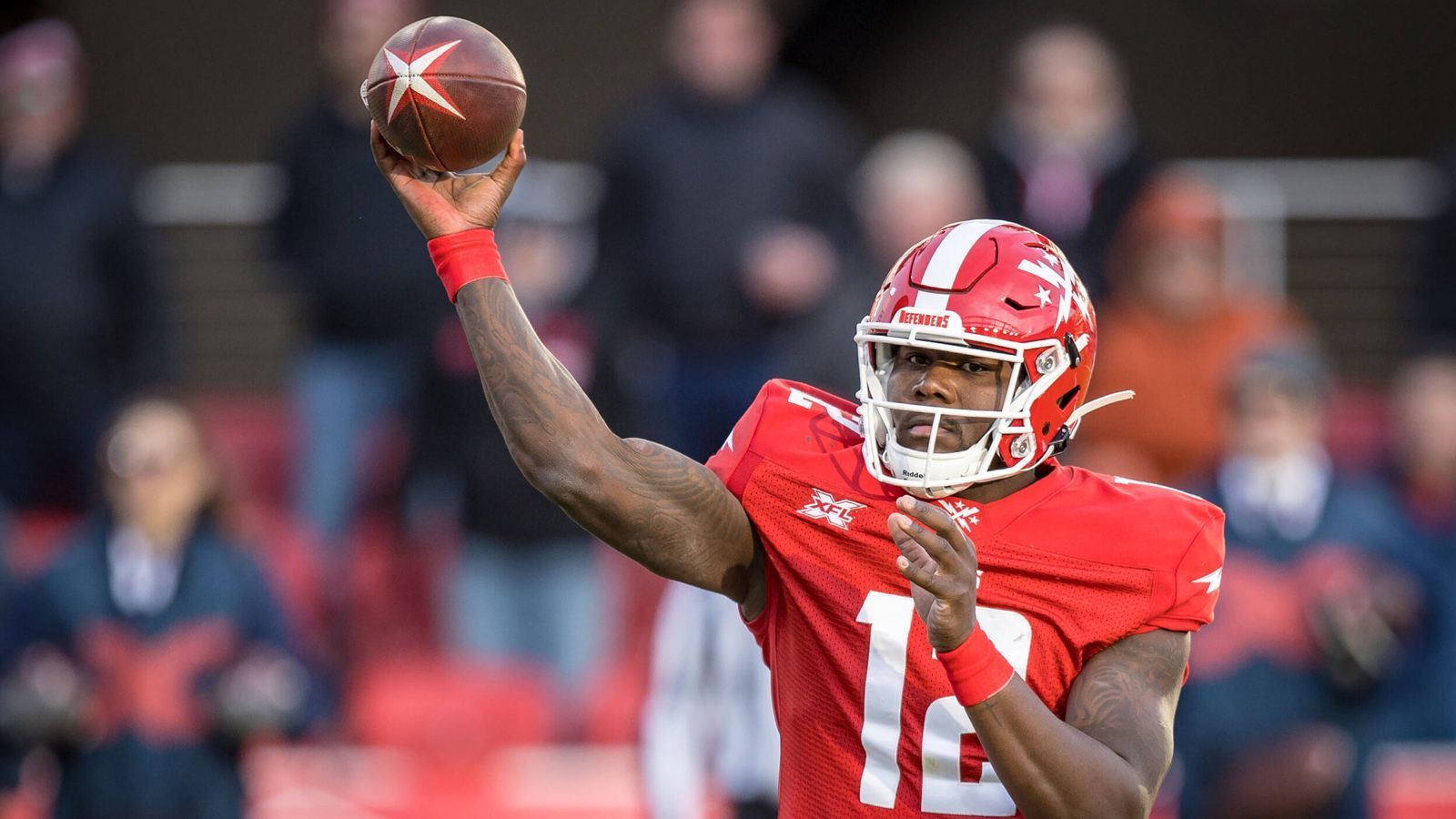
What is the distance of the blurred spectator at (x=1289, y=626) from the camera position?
234 inches

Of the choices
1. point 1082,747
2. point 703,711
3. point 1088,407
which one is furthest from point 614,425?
point 1082,747

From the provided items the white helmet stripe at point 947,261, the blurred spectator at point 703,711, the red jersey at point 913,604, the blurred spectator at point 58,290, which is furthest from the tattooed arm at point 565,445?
the blurred spectator at point 58,290

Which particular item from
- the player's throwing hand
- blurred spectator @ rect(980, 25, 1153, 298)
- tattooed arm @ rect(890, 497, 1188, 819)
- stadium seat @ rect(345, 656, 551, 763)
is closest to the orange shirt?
blurred spectator @ rect(980, 25, 1153, 298)

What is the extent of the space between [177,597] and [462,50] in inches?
142

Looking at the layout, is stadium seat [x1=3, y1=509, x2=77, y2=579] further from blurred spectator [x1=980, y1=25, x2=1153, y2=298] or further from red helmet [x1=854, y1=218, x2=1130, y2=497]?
red helmet [x1=854, y1=218, x2=1130, y2=497]

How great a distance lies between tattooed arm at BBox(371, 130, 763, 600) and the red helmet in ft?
1.01

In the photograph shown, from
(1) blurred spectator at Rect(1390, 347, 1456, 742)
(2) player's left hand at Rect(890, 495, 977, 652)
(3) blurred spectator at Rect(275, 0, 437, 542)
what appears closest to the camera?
(2) player's left hand at Rect(890, 495, 977, 652)

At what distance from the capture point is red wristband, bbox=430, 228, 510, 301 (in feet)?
9.98

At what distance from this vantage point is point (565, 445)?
3.00 metres

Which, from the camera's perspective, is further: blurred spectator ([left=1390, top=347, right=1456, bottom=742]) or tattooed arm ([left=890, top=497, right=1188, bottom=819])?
blurred spectator ([left=1390, top=347, right=1456, bottom=742])

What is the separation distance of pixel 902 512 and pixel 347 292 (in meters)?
4.81

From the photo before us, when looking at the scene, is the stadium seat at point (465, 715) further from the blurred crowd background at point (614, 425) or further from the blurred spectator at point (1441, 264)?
the blurred spectator at point (1441, 264)

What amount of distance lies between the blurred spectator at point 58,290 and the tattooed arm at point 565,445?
4.66 m

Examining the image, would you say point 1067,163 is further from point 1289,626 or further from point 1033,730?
point 1033,730
